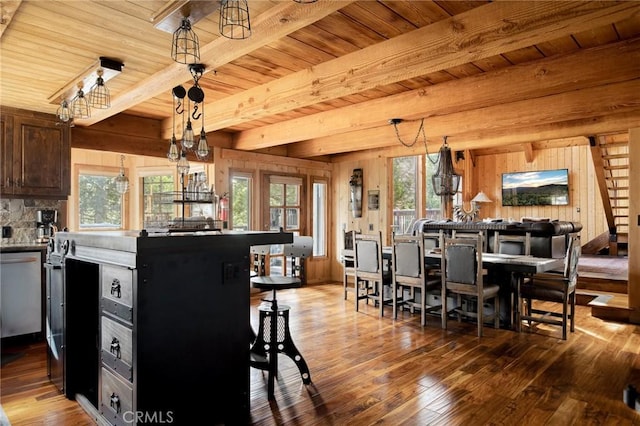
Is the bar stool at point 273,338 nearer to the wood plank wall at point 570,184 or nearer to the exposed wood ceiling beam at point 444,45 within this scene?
the exposed wood ceiling beam at point 444,45

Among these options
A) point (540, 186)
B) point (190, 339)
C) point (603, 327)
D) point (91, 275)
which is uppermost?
point (540, 186)

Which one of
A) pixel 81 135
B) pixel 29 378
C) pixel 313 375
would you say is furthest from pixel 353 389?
pixel 81 135

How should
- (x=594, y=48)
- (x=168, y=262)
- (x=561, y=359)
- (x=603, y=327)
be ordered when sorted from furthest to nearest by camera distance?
(x=603, y=327)
(x=561, y=359)
(x=594, y=48)
(x=168, y=262)

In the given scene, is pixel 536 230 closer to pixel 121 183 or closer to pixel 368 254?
pixel 368 254

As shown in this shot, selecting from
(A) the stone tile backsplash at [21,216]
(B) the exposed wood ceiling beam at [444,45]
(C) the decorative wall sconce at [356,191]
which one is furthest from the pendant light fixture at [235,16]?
(C) the decorative wall sconce at [356,191]

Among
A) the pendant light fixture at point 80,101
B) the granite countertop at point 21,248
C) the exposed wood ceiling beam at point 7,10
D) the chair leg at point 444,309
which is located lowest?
the chair leg at point 444,309

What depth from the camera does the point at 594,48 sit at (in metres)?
3.09

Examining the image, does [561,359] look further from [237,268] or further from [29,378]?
[29,378]

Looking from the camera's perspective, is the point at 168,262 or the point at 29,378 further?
the point at 29,378

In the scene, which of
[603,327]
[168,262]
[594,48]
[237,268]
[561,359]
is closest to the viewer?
[168,262]

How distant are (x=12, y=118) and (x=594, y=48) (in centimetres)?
514

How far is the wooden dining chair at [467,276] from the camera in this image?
421 centimetres

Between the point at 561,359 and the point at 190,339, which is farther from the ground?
the point at 190,339

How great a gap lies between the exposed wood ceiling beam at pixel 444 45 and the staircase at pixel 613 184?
224 inches
